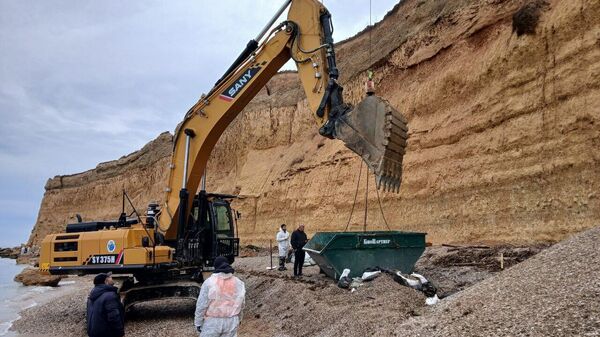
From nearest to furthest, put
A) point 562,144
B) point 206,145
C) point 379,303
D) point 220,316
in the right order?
point 220,316 → point 379,303 → point 206,145 → point 562,144

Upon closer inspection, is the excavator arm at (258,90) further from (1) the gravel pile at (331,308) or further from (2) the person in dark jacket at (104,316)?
(2) the person in dark jacket at (104,316)

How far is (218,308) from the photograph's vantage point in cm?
569

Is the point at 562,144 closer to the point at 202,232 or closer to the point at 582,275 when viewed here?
the point at 582,275

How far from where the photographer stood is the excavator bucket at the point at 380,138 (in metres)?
8.87

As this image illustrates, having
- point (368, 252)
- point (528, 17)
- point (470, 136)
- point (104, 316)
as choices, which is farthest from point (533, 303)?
point (528, 17)

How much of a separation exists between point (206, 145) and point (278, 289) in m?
3.91

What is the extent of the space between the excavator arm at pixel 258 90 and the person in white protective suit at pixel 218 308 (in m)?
4.40

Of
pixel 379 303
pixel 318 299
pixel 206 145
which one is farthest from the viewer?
pixel 206 145

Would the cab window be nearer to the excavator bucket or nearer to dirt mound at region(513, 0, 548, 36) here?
the excavator bucket

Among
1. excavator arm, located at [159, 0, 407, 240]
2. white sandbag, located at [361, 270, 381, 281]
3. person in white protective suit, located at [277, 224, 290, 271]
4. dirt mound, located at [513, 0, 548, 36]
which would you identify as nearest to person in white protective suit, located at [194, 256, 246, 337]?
excavator arm, located at [159, 0, 407, 240]

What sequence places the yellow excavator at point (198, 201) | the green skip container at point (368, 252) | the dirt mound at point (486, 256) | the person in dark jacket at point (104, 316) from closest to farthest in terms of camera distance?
1. the person in dark jacket at point (104, 316)
2. the yellow excavator at point (198, 201)
3. the green skip container at point (368, 252)
4. the dirt mound at point (486, 256)

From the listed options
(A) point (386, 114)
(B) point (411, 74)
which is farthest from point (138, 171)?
(A) point (386, 114)

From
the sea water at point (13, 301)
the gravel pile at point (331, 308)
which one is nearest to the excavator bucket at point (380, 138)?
the gravel pile at point (331, 308)

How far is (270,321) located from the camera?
1016 centimetres
